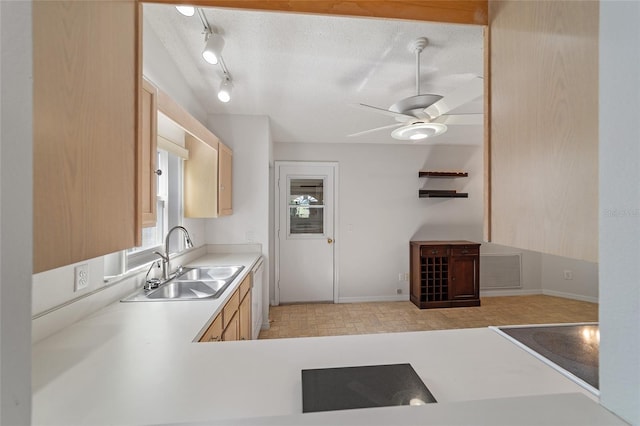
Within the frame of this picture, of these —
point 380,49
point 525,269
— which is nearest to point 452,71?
point 380,49

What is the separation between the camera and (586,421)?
→ 1.52ft

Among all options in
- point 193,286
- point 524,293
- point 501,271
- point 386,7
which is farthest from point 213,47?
point 524,293

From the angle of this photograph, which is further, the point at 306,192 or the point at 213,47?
the point at 306,192

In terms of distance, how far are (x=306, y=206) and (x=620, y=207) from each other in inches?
150

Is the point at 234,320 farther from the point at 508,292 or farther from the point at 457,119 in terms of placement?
the point at 508,292

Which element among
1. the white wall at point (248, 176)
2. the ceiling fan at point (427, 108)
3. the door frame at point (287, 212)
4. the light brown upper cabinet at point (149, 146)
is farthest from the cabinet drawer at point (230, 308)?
the door frame at point (287, 212)

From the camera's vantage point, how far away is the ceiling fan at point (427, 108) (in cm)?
171

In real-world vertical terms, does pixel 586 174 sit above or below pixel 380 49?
below

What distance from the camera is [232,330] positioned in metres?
1.79

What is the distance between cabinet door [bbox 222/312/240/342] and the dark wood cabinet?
282 cm

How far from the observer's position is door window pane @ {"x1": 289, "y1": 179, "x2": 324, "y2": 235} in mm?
4129

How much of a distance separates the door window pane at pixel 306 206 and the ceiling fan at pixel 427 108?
2048 millimetres

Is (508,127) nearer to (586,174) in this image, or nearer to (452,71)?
(586,174)

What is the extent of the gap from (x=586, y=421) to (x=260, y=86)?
8.78ft
